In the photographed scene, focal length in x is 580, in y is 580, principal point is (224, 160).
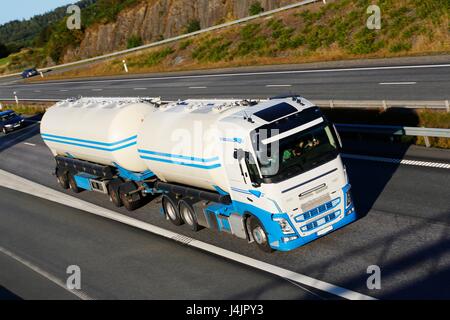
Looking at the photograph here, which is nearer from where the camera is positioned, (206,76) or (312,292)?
(312,292)

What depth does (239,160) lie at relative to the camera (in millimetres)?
13039

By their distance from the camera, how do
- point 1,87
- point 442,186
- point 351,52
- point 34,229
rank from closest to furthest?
point 442,186, point 34,229, point 351,52, point 1,87

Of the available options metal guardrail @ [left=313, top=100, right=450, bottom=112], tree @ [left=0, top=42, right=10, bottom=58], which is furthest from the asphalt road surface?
tree @ [left=0, top=42, right=10, bottom=58]

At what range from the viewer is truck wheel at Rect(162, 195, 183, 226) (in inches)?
653

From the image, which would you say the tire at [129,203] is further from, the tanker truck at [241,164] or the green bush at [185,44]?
the green bush at [185,44]

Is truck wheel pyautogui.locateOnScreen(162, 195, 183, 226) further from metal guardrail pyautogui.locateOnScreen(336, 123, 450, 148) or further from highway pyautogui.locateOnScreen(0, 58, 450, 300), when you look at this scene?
metal guardrail pyautogui.locateOnScreen(336, 123, 450, 148)

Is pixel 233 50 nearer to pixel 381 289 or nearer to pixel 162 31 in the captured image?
pixel 162 31

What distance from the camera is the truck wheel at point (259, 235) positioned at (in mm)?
13341

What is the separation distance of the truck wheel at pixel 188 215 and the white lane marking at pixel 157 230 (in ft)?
1.32

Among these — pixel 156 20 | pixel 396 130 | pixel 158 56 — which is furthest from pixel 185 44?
pixel 396 130

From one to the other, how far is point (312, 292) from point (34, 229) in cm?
1149
